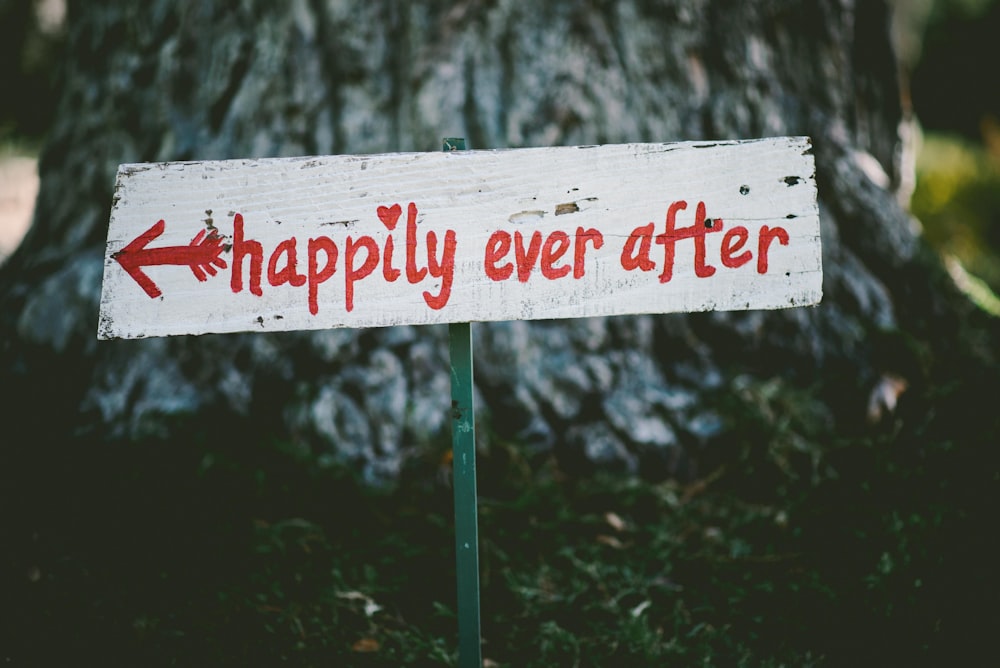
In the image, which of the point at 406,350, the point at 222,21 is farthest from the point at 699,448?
the point at 222,21

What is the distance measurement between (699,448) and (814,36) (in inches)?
62.1

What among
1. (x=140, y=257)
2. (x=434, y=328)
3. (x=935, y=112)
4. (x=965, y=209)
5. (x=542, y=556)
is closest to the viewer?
(x=140, y=257)

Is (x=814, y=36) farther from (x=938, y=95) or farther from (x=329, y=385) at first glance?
(x=938, y=95)

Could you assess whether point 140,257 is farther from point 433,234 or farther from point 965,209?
point 965,209

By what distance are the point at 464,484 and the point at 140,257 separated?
2.44 ft

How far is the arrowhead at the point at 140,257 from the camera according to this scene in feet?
4.41

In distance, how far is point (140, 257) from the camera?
4.42ft

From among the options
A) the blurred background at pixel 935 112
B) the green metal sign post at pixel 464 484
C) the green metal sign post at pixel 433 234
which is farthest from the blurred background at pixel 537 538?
the blurred background at pixel 935 112

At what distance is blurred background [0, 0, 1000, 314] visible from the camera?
6.34 m

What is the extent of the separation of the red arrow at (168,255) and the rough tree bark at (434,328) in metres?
0.87

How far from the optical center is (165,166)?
4.43 feet

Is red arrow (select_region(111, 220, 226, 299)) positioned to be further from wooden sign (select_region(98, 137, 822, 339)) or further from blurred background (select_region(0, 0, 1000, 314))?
blurred background (select_region(0, 0, 1000, 314))

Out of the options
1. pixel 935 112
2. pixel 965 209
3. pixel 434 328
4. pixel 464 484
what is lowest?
pixel 464 484

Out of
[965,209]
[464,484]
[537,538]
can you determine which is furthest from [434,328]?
[965,209]
